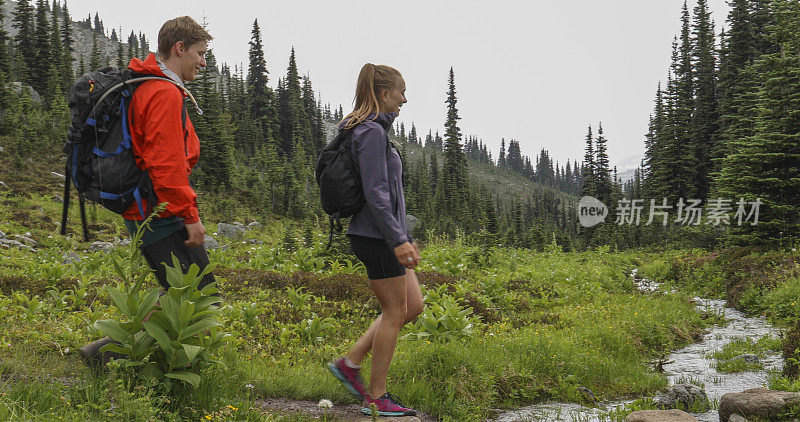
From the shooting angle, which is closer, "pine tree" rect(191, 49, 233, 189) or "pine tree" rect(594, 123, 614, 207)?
"pine tree" rect(191, 49, 233, 189)

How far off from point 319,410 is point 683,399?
165 inches

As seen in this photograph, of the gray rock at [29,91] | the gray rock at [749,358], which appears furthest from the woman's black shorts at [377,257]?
the gray rock at [29,91]

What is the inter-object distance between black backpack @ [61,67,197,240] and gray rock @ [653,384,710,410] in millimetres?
5644

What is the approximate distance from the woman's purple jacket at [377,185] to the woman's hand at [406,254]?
38mm

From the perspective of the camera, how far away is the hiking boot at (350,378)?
4.04 m

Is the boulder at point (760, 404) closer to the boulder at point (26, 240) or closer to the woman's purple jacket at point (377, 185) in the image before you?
the woman's purple jacket at point (377, 185)

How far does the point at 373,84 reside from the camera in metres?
3.67

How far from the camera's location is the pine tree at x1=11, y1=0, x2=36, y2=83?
5469 cm

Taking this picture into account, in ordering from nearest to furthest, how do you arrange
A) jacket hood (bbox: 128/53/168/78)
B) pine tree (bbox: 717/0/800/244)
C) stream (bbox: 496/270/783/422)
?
1. jacket hood (bbox: 128/53/168/78)
2. stream (bbox: 496/270/783/422)
3. pine tree (bbox: 717/0/800/244)

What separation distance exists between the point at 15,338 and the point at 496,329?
661 centimetres

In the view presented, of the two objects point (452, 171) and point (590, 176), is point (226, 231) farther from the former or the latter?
point (590, 176)

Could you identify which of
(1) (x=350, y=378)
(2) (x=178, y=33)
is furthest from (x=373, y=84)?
(1) (x=350, y=378)

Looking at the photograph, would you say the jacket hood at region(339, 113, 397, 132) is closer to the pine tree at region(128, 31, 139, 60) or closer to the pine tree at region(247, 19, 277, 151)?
the pine tree at region(247, 19, 277, 151)

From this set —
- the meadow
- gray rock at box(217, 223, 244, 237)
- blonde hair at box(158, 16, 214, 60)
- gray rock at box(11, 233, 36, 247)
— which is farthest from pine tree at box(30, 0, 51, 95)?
blonde hair at box(158, 16, 214, 60)
